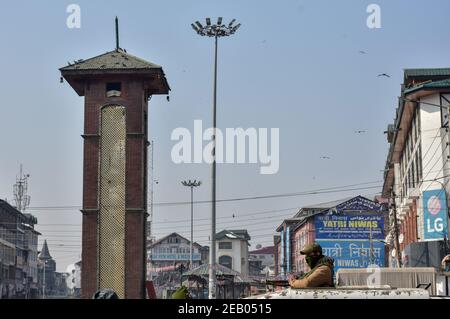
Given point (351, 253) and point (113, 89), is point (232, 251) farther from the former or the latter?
point (113, 89)

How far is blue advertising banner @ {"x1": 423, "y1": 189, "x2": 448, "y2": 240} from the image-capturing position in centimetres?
4016

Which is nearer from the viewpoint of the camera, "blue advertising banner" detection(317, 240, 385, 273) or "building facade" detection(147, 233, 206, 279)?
"blue advertising banner" detection(317, 240, 385, 273)

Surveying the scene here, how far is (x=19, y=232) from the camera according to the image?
112 metres

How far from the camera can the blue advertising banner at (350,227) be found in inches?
3083

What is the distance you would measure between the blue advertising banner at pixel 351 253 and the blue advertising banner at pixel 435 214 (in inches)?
1422

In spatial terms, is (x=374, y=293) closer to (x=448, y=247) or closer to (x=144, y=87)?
(x=448, y=247)

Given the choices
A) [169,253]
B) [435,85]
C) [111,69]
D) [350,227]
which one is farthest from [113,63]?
[169,253]

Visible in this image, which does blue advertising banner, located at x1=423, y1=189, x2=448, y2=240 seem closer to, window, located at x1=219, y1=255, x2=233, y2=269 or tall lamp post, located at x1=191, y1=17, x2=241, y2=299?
tall lamp post, located at x1=191, y1=17, x2=241, y2=299

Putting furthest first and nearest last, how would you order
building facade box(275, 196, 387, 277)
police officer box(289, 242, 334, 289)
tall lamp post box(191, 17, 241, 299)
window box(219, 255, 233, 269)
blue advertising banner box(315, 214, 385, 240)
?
window box(219, 255, 233, 269), building facade box(275, 196, 387, 277), blue advertising banner box(315, 214, 385, 240), tall lamp post box(191, 17, 241, 299), police officer box(289, 242, 334, 289)

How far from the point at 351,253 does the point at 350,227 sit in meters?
2.69

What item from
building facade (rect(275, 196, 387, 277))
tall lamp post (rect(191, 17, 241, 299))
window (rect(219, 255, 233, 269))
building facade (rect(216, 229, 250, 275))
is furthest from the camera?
building facade (rect(216, 229, 250, 275))

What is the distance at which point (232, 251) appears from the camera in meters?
129

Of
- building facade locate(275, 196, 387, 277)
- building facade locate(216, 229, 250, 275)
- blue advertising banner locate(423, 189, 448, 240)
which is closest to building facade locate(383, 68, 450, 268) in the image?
blue advertising banner locate(423, 189, 448, 240)

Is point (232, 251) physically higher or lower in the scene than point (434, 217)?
higher
